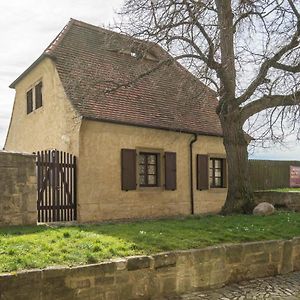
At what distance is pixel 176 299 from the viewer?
691 cm

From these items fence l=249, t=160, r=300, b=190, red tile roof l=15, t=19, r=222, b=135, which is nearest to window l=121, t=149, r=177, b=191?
red tile roof l=15, t=19, r=222, b=135

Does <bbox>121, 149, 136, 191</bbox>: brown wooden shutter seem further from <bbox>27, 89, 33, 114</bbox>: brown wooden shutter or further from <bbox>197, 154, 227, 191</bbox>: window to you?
<bbox>27, 89, 33, 114</bbox>: brown wooden shutter

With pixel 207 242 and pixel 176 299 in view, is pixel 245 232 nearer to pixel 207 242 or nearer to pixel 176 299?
pixel 207 242

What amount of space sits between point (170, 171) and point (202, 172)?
1.71 m

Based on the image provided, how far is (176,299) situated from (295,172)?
19.4 meters

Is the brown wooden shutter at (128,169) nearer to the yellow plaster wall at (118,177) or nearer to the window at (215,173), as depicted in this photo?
the yellow plaster wall at (118,177)

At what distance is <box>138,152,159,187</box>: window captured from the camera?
15.8 metres

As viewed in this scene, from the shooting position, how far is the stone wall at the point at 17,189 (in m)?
9.82

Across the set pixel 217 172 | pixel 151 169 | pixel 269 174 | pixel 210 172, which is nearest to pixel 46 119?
pixel 151 169

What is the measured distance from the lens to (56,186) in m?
12.8

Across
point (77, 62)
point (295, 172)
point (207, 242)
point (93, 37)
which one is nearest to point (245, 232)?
point (207, 242)

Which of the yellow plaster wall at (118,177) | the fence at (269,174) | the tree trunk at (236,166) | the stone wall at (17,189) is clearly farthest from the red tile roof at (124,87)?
the fence at (269,174)

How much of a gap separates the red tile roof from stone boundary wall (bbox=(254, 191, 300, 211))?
3.19 metres

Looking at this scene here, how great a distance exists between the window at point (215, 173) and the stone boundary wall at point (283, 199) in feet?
6.57
